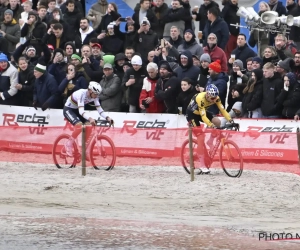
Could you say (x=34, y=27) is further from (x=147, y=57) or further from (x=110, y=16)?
(x=147, y=57)

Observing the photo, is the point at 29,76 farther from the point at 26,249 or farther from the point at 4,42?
the point at 26,249

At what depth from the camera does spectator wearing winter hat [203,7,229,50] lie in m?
22.0

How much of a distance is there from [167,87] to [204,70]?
3.03ft

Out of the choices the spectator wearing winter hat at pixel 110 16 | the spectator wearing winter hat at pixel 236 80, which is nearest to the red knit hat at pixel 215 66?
the spectator wearing winter hat at pixel 236 80

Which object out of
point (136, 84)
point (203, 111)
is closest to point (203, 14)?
point (136, 84)

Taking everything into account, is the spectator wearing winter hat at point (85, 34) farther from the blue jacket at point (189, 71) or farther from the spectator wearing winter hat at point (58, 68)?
the blue jacket at point (189, 71)

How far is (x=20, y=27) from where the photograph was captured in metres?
24.5

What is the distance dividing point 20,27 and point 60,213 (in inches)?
430

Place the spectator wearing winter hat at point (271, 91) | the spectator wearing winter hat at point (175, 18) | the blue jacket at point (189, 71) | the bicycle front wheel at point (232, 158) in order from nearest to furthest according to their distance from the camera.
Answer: the bicycle front wheel at point (232, 158)
the spectator wearing winter hat at point (271, 91)
the blue jacket at point (189, 71)
the spectator wearing winter hat at point (175, 18)

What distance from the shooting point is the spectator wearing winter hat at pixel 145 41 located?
22453 mm

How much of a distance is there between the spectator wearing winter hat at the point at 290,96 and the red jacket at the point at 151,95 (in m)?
2.91

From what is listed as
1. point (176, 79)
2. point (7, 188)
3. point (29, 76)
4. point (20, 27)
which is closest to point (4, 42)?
point (20, 27)

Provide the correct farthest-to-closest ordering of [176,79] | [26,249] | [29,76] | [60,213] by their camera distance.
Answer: [29,76] < [176,79] < [60,213] < [26,249]

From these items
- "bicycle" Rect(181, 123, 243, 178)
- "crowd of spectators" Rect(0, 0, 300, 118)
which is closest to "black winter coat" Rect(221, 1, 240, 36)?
"crowd of spectators" Rect(0, 0, 300, 118)
